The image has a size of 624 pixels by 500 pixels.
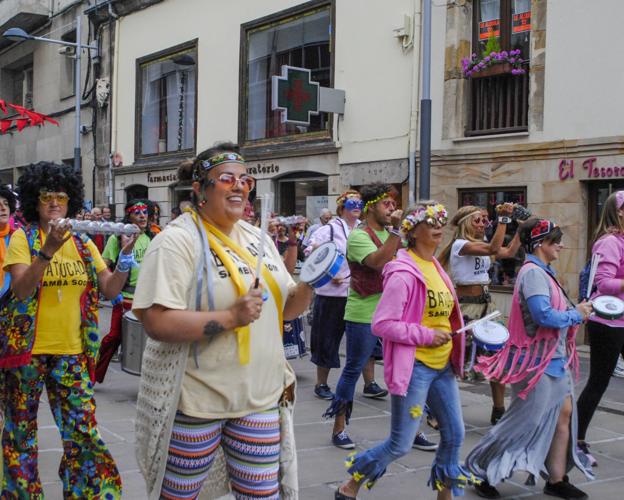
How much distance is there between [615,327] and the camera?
5207 millimetres

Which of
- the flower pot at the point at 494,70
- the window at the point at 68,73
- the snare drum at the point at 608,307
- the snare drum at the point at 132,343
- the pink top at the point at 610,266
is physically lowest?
the snare drum at the point at 132,343

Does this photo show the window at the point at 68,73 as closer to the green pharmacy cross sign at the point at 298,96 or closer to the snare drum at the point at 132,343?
the green pharmacy cross sign at the point at 298,96

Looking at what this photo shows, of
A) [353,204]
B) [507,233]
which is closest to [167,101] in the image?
[507,233]

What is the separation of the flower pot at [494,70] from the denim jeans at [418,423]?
893cm

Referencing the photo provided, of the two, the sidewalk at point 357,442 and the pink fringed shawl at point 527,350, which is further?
the sidewalk at point 357,442

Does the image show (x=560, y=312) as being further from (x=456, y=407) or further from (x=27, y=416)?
(x=27, y=416)

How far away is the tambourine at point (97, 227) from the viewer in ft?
11.8

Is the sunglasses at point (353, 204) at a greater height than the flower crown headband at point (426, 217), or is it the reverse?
the sunglasses at point (353, 204)

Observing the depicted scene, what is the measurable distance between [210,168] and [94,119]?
2124cm

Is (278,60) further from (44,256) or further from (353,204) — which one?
(44,256)

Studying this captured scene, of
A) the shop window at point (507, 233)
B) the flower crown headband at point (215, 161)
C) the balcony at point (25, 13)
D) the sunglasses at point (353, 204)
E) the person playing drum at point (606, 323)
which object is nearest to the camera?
the flower crown headband at point (215, 161)

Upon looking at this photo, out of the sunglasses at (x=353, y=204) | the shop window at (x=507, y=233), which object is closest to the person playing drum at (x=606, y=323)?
the sunglasses at (x=353, y=204)

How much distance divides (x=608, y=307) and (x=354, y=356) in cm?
185

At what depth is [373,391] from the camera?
7.37 m
